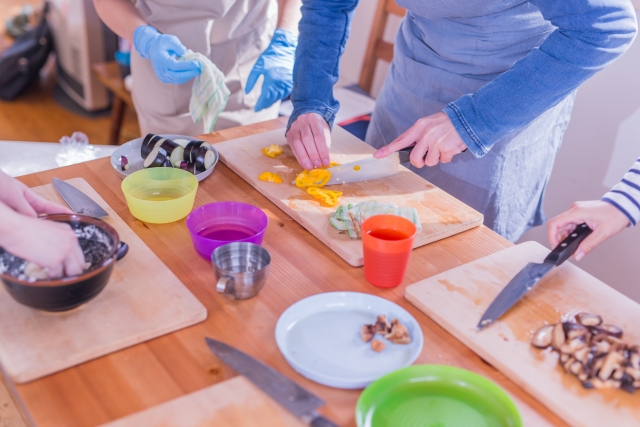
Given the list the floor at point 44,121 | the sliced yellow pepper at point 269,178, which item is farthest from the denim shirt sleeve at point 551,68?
the floor at point 44,121

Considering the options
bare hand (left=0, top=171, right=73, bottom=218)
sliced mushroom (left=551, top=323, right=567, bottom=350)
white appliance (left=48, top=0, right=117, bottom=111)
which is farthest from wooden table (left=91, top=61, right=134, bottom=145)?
sliced mushroom (left=551, top=323, right=567, bottom=350)

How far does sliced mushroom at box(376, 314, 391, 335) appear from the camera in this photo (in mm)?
905

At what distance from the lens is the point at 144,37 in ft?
5.35

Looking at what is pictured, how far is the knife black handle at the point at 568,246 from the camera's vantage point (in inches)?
41.3

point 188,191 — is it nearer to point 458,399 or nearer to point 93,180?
point 93,180

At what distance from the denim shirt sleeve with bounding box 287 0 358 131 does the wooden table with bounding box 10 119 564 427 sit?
0.37 metres

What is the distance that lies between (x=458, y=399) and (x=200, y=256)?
519mm

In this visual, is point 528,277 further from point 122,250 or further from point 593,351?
point 122,250

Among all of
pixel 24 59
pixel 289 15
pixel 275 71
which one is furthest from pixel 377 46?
pixel 24 59

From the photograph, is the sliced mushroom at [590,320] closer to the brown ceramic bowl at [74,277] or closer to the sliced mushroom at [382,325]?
the sliced mushroom at [382,325]

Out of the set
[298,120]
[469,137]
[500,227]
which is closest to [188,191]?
[298,120]

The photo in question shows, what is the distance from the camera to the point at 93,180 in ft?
4.26

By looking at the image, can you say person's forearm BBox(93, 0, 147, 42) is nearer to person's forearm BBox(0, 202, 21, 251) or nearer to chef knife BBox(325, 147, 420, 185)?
chef knife BBox(325, 147, 420, 185)

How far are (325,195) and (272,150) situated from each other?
24 cm
